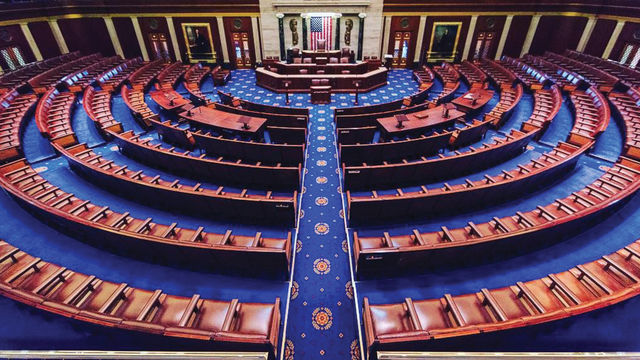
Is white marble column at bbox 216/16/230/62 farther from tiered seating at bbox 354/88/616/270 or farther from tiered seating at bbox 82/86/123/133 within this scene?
tiered seating at bbox 354/88/616/270

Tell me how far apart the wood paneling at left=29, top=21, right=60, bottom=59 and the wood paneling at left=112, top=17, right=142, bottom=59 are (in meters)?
2.97

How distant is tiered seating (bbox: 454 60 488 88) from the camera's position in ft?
37.6

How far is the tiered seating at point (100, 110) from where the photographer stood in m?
7.81

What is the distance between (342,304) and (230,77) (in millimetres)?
14482

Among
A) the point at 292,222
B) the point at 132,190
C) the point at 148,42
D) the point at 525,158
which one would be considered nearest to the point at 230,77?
the point at 148,42

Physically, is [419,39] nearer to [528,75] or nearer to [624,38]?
[528,75]

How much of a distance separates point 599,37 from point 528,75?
4757 mm

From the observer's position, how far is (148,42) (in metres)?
15.9

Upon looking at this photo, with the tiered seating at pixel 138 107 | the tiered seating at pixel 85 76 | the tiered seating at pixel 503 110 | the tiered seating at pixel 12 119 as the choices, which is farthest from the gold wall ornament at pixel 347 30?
the tiered seating at pixel 12 119

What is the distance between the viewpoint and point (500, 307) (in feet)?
10.1

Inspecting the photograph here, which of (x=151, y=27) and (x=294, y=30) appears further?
(x=294, y=30)

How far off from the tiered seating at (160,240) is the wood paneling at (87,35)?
→ 15.0 meters

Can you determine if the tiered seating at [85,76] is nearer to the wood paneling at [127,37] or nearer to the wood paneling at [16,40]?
the wood paneling at [127,37]

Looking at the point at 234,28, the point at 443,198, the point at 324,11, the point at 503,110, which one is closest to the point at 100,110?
the point at 234,28
